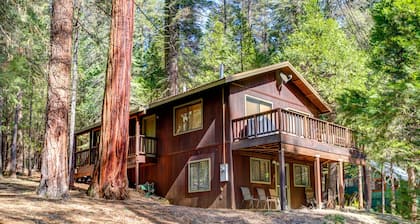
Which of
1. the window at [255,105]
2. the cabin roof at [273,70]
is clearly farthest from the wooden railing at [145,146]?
the window at [255,105]

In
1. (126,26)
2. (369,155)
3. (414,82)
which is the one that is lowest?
(369,155)

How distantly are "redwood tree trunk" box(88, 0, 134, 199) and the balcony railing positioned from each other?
478 cm

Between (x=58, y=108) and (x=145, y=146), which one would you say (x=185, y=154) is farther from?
(x=58, y=108)

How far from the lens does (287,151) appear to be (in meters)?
13.8

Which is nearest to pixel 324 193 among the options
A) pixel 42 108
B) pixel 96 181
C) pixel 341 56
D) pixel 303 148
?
pixel 341 56

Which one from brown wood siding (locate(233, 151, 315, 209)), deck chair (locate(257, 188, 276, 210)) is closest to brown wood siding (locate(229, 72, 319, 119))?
brown wood siding (locate(233, 151, 315, 209))

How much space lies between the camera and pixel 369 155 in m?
18.0

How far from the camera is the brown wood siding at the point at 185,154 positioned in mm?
15250

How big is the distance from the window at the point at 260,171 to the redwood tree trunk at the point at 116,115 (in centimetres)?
611

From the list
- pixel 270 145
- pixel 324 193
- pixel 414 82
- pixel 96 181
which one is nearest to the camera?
pixel 414 82

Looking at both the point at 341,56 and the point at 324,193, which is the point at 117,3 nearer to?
the point at 341,56

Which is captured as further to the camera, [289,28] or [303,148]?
[289,28]

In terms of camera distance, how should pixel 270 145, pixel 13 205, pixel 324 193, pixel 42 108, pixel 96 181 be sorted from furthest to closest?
pixel 42 108 → pixel 324 193 → pixel 270 145 → pixel 96 181 → pixel 13 205

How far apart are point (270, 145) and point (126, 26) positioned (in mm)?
5925
